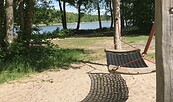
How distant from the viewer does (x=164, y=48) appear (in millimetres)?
2021

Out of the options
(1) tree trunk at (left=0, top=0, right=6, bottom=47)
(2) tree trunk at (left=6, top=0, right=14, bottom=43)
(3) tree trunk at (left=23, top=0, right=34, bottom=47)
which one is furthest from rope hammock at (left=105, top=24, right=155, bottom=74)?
(3) tree trunk at (left=23, top=0, right=34, bottom=47)

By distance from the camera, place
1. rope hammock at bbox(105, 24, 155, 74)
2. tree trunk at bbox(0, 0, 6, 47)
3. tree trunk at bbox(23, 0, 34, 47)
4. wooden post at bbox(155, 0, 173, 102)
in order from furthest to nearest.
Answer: tree trunk at bbox(23, 0, 34, 47)
tree trunk at bbox(0, 0, 6, 47)
rope hammock at bbox(105, 24, 155, 74)
wooden post at bbox(155, 0, 173, 102)

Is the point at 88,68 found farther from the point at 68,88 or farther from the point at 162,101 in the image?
the point at 162,101

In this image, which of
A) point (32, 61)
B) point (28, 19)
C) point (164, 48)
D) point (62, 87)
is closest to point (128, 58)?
point (62, 87)

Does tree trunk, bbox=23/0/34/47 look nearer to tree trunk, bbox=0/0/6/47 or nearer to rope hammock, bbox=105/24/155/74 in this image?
tree trunk, bbox=0/0/6/47

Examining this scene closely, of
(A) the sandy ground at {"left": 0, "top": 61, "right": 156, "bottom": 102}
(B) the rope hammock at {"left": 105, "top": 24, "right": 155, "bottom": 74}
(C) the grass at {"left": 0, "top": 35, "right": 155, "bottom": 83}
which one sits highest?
(B) the rope hammock at {"left": 105, "top": 24, "right": 155, "bottom": 74}

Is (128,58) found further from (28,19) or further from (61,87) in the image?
(28,19)

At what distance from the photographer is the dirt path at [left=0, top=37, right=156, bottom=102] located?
6.31 m

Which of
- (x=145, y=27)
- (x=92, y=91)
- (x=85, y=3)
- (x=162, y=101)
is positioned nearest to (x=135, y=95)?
(x=92, y=91)

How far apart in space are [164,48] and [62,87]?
5407 millimetres

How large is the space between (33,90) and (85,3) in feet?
108

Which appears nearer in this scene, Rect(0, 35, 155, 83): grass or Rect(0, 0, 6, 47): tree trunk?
Rect(0, 35, 155, 83): grass

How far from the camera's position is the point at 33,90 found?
7.15 metres

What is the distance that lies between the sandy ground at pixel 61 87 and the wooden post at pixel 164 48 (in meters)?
3.83
